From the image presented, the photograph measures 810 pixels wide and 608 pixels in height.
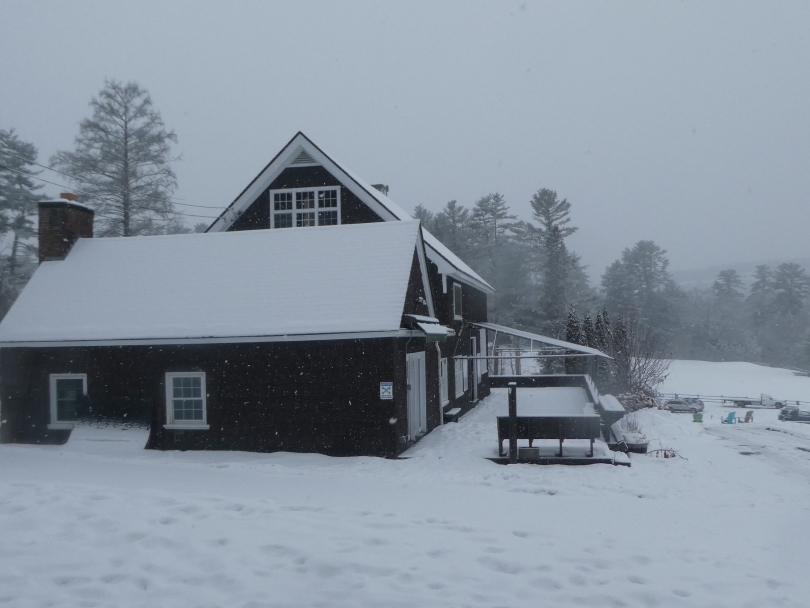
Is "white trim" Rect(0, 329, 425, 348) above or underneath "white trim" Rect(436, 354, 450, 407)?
above

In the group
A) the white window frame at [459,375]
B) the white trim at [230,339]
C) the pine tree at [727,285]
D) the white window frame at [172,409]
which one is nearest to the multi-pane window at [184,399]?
the white window frame at [172,409]

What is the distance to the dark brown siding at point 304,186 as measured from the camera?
71.3ft

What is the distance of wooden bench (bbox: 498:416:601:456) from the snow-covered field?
2.78 feet

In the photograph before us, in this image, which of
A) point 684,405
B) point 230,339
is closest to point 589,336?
point 684,405

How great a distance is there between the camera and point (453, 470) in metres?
13.0

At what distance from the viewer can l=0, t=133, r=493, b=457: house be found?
46.6ft

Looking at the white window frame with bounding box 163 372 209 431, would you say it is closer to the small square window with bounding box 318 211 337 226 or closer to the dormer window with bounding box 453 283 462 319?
the small square window with bounding box 318 211 337 226

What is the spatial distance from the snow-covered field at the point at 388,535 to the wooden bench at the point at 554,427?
2.78 feet

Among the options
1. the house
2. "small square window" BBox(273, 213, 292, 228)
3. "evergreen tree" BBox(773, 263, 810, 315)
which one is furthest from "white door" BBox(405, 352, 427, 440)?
"evergreen tree" BBox(773, 263, 810, 315)

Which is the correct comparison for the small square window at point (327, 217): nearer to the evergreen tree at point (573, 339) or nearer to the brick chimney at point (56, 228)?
the brick chimney at point (56, 228)

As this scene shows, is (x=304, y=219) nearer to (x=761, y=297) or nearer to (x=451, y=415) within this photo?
(x=451, y=415)

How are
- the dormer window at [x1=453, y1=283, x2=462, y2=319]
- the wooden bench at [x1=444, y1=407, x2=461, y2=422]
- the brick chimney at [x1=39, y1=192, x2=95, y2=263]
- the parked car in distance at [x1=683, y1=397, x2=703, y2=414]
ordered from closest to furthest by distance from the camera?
the brick chimney at [x1=39, y1=192, x2=95, y2=263]
the wooden bench at [x1=444, y1=407, x2=461, y2=422]
the dormer window at [x1=453, y1=283, x2=462, y2=319]
the parked car in distance at [x1=683, y1=397, x2=703, y2=414]

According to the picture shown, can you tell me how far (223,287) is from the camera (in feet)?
52.5

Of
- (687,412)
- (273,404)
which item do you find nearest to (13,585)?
(273,404)
